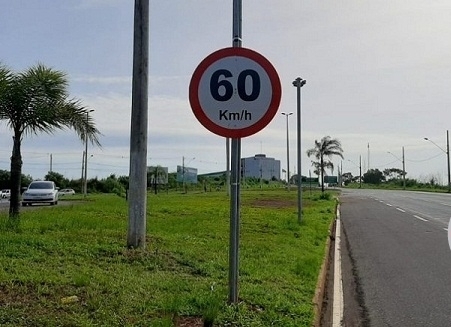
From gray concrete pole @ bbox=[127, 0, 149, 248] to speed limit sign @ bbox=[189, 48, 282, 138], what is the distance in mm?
3843

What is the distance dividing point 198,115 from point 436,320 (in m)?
3.88

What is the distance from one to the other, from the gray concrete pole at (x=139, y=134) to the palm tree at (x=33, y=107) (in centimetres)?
279

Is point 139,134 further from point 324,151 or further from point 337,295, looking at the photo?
point 324,151

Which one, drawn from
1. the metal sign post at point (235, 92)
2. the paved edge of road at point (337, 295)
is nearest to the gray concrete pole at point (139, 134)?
the paved edge of road at point (337, 295)

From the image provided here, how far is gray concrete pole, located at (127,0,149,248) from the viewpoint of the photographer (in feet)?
28.9

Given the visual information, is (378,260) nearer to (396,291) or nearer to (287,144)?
(396,291)

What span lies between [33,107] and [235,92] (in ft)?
22.7

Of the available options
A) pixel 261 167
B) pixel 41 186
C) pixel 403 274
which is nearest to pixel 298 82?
pixel 403 274

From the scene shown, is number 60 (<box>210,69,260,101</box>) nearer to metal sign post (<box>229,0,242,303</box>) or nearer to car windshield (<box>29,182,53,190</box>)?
metal sign post (<box>229,0,242,303</box>)

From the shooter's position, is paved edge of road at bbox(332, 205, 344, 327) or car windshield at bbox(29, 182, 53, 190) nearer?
paved edge of road at bbox(332, 205, 344, 327)

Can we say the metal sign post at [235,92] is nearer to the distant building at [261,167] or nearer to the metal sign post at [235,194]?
the metal sign post at [235,194]

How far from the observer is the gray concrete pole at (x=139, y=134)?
881cm

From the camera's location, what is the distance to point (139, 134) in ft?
29.2

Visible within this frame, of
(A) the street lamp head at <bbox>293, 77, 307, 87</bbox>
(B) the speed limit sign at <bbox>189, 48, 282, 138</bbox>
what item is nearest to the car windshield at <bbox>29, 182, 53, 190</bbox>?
(A) the street lamp head at <bbox>293, 77, 307, 87</bbox>
